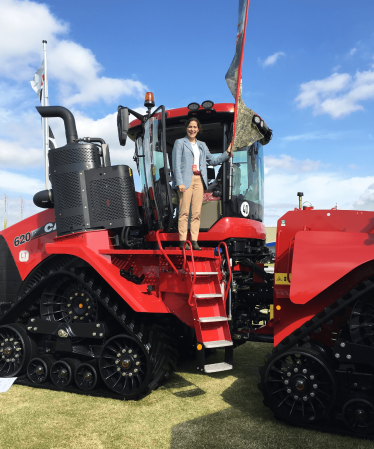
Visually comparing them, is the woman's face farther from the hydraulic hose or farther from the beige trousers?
the hydraulic hose

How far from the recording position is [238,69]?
156 inches

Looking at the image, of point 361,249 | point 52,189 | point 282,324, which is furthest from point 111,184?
→ point 361,249

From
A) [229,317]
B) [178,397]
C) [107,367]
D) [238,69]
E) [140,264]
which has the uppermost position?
[238,69]

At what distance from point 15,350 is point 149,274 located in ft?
6.35

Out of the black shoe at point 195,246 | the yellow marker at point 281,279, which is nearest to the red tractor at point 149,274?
the yellow marker at point 281,279

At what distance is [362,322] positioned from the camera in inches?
133

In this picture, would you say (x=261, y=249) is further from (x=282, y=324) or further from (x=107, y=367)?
(x=107, y=367)

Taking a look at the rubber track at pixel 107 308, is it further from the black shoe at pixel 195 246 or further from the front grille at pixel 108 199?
the black shoe at pixel 195 246

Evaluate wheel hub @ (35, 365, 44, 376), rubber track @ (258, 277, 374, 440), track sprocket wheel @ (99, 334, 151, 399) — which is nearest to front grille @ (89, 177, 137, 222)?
track sprocket wheel @ (99, 334, 151, 399)

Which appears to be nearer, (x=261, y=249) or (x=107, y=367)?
(x=107, y=367)

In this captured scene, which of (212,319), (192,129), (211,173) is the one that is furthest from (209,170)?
(212,319)

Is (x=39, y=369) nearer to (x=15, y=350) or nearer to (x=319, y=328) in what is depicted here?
(x=15, y=350)

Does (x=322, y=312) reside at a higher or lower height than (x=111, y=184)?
lower

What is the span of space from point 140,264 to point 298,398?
2239mm
